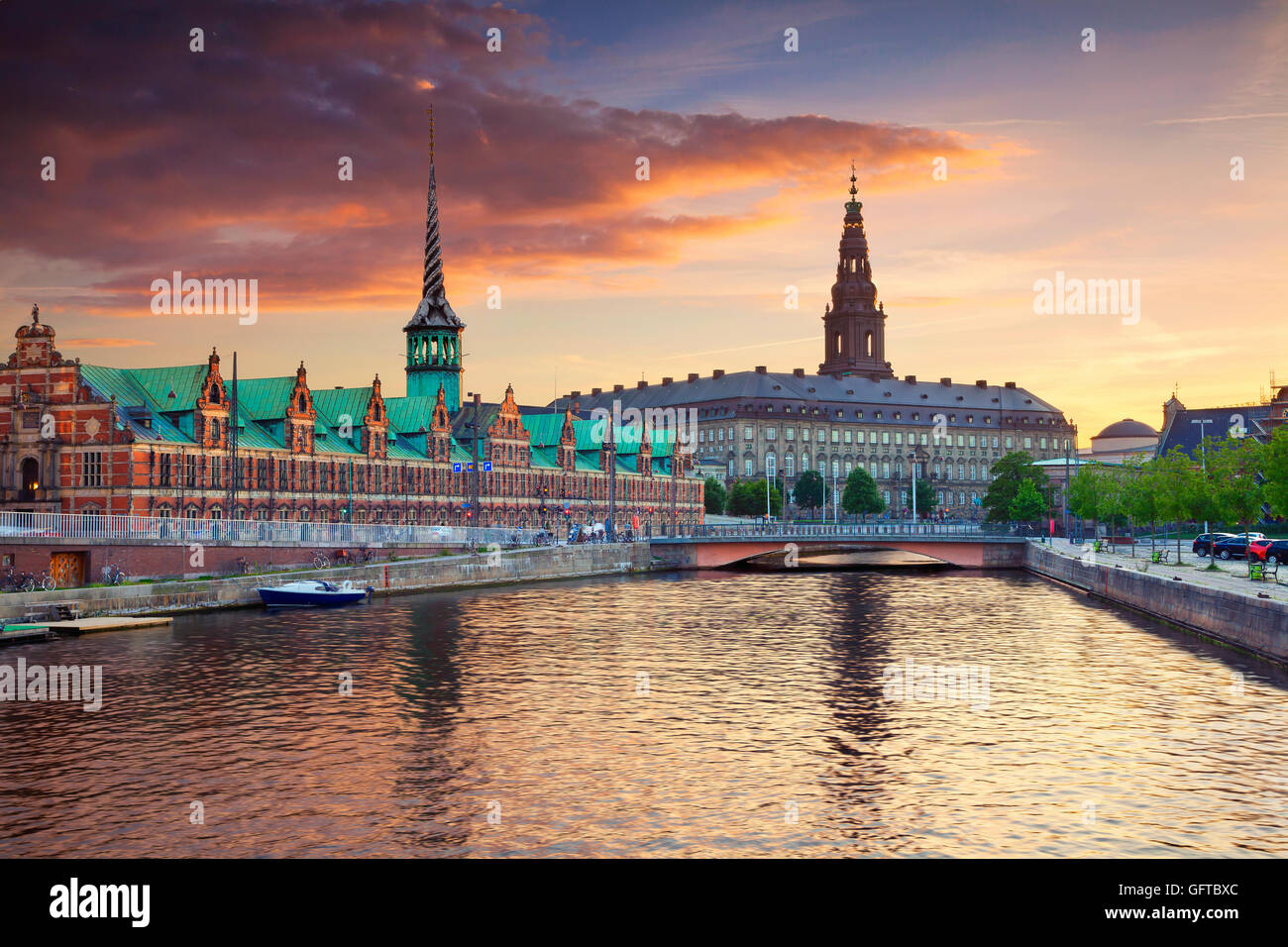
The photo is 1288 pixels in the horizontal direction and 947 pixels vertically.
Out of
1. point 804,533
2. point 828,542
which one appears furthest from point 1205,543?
point 804,533

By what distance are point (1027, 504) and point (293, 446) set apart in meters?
104

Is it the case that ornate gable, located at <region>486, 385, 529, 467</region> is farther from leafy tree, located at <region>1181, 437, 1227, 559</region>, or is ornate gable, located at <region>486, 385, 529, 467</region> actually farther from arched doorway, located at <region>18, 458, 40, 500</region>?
leafy tree, located at <region>1181, 437, 1227, 559</region>

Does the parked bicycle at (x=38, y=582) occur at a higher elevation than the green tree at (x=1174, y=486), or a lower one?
lower

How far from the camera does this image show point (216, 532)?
70.6m

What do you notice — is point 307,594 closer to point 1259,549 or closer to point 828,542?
point 1259,549

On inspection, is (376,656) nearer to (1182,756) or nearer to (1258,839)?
(1182,756)

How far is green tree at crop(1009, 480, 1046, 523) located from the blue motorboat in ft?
382

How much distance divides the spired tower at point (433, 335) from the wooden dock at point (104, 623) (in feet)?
271

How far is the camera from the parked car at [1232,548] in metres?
82.2

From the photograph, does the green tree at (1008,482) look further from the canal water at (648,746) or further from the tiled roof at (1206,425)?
the canal water at (648,746)

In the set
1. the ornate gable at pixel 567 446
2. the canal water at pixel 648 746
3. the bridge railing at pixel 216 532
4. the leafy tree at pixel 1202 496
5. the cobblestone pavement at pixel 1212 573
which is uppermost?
the ornate gable at pixel 567 446

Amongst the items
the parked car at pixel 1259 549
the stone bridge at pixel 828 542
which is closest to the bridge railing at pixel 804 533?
the stone bridge at pixel 828 542
